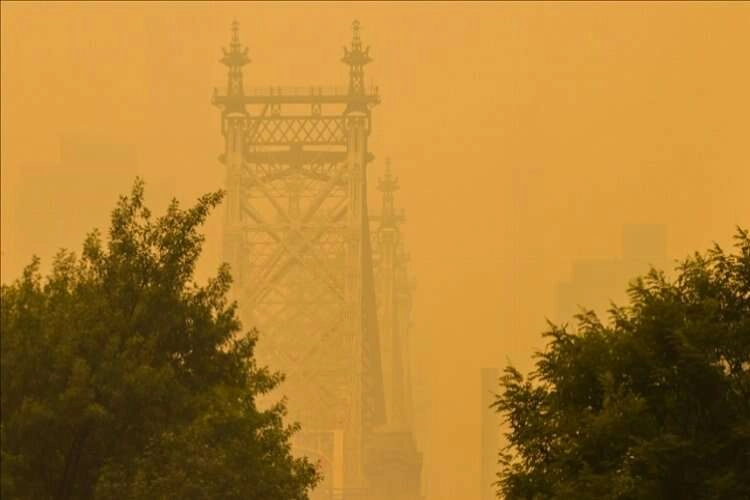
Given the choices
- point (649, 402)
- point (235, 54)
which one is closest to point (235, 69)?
point (235, 54)

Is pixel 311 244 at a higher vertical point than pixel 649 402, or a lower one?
higher

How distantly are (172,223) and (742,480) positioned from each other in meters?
7.73

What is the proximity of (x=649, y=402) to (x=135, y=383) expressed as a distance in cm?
581

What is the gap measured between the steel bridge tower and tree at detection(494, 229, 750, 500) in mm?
48816

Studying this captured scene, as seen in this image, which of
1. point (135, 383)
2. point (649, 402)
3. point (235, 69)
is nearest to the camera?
point (135, 383)

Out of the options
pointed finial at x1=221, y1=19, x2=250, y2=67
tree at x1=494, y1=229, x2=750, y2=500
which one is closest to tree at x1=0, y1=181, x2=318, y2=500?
tree at x1=494, y1=229, x2=750, y2=500

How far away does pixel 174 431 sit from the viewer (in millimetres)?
31047

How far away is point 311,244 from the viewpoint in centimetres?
8812

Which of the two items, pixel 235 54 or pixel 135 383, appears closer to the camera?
pixel 135 383

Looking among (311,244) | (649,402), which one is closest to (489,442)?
(311,244)

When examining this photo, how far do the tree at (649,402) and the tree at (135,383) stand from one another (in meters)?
3.25

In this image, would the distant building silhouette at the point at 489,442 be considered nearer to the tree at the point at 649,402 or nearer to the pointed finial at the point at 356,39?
the pointed finial at the point at 356,39

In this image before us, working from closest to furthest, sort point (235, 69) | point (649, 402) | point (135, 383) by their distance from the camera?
point (135, 383) < point (649, 402) < point (235, 69)

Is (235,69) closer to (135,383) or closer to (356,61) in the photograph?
(356,61)
